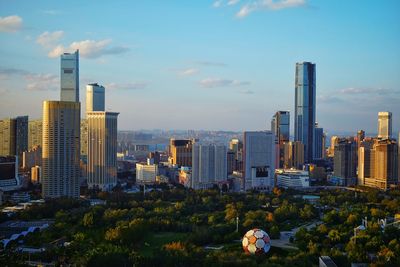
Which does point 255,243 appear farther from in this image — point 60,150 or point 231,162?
point 231,162

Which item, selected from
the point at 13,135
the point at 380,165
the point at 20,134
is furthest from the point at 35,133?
the point at 380,165

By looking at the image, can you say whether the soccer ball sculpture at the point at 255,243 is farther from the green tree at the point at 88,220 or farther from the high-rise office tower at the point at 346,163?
the high-rise office tower at the point at 346,163

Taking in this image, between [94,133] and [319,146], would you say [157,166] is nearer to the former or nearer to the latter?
[94,133]

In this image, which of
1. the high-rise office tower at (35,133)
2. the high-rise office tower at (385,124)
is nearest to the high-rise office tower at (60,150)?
the high-rise office tower at (35,133)

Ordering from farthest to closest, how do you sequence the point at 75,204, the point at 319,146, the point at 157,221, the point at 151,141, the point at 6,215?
the point at 151,141
the point at 319,146
the point at 75,204
the point at 6,215
the point at 157,221

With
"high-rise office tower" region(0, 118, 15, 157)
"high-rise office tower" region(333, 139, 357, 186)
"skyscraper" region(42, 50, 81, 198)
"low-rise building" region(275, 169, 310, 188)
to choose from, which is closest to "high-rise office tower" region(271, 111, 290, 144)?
"high-rise office tower" region(333, 139, 357, 186)

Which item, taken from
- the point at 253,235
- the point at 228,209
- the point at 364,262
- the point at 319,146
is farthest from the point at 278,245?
the point at 319,146
